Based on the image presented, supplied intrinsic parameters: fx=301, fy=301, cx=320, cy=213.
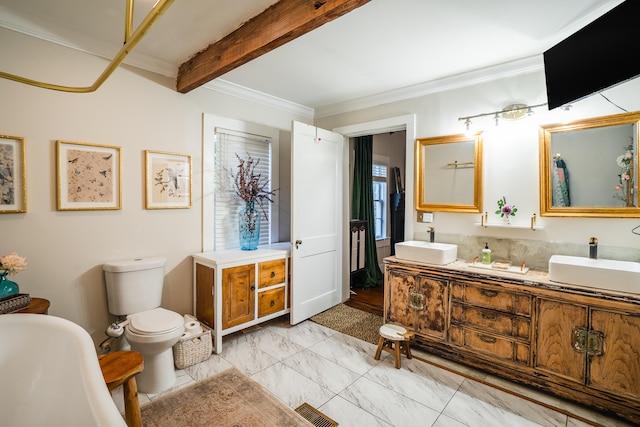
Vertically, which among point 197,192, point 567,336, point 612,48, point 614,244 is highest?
point 612,48

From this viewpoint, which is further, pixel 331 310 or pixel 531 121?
pixel 331 310

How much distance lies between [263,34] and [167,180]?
156 centimetres

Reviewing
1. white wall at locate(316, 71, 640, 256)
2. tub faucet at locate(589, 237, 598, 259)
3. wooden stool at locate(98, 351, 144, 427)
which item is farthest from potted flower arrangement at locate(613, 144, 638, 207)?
wooden stool at locate(98, 351, 144, 427)

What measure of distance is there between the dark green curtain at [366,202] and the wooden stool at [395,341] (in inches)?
81.7

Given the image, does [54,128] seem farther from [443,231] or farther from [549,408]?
[549,408]

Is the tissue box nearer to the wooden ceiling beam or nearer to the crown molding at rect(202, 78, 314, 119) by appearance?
the wooden ceiling beam

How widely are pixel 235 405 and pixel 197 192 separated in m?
1.89

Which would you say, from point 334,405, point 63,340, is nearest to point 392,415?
point 334,405

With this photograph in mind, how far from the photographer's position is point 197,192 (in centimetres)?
296

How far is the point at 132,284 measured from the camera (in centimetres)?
237

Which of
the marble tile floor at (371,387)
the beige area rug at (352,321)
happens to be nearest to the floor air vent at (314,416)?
the marble tile floor at (371,387)

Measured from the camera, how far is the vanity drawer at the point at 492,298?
220 cm

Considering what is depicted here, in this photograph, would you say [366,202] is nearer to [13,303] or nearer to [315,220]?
[315,220]

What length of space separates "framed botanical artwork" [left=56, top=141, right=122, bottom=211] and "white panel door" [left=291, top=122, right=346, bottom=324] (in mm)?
1559
